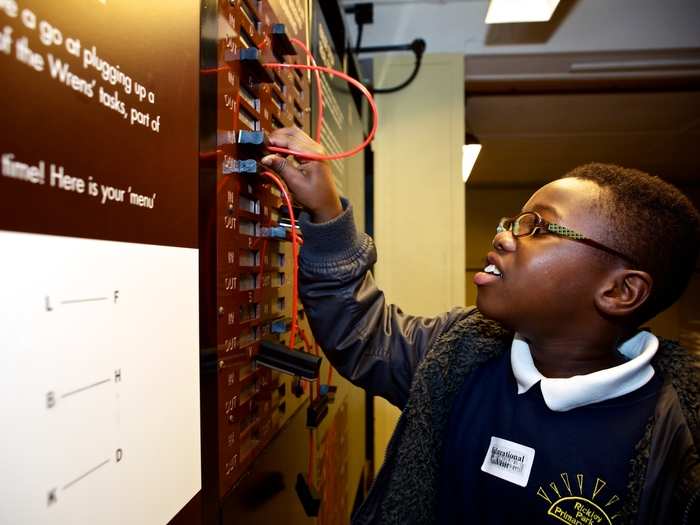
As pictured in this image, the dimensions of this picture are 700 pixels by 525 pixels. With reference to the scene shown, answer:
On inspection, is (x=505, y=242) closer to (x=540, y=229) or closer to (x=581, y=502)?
(x=540, y=229)

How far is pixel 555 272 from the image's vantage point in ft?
2.77

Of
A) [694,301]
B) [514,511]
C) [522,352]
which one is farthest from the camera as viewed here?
[694,301]

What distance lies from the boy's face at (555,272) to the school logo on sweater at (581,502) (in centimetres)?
26

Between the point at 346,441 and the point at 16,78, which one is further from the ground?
the point at 16,78

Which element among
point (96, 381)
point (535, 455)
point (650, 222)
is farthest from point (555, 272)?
point (96, 381)

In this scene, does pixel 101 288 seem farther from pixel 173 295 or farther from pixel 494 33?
pixel 494 33

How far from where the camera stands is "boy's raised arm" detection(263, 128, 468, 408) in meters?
0.77

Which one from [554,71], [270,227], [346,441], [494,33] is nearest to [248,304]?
[270,227]

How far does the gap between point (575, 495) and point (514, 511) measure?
4.2 inches

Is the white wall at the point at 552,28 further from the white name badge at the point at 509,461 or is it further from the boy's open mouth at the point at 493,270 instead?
the white name badge at the point at 509,461

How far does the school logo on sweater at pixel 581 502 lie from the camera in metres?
0.75

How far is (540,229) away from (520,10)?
1351mm

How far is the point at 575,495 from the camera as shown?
0.77 meters

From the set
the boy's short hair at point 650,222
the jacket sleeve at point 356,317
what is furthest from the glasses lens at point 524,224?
the jacket sleeve at point 356,317
